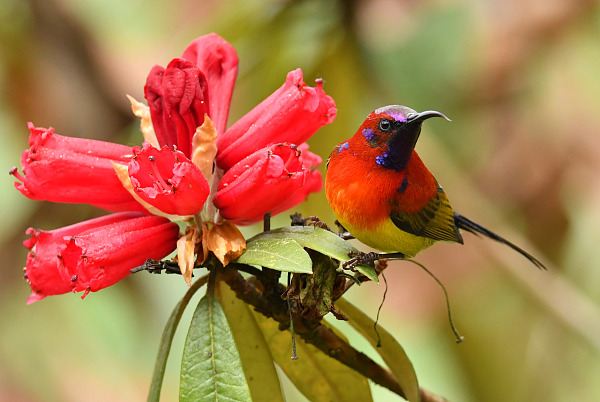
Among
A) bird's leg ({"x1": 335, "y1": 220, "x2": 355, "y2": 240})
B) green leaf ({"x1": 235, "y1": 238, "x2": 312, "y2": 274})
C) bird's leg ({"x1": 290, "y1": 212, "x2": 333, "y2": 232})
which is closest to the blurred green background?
bird's leg ({"x1": 335, "y1": 220, "x2": 355, "y2": 240})

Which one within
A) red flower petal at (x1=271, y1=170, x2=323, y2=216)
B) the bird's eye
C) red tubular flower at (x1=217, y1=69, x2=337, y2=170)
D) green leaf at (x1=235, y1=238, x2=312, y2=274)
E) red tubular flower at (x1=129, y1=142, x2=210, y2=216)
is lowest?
green leaf at (x1=235, y1=238, x2=312, y2=274)

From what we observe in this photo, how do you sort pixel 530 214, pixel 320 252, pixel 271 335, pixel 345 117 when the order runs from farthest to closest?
pixel 530 214 → pixel 345 117 → pixel 271 335 → pixel 320 252

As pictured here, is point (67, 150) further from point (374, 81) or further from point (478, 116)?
point (478, 116)

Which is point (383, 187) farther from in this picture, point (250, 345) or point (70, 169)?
point (70, 169)

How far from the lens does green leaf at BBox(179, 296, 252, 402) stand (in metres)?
0.88

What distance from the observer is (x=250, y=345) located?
1.07 meters

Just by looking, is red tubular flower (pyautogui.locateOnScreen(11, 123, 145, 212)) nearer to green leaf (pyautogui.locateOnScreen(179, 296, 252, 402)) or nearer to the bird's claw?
green leaf (pyautogui.locateOnScreen(179, 296, 252, 402))

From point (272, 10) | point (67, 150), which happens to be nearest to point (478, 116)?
point (272, 10)

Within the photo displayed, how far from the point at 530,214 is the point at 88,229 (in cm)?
176

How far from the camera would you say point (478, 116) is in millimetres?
2385

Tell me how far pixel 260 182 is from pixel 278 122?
0.43 ft

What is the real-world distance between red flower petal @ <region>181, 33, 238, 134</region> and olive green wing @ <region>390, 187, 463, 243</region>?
0.33 meters

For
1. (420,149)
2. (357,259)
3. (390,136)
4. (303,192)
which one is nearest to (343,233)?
(303,192)

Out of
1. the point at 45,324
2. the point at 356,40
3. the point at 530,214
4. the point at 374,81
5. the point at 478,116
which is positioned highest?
the point at 356,40
